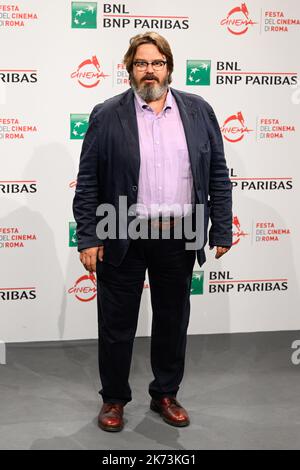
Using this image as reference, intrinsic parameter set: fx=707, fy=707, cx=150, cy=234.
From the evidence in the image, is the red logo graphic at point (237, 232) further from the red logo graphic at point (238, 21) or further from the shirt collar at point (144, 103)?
the shirt collar at point (144, 103)

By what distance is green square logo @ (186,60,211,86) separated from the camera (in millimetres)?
3949

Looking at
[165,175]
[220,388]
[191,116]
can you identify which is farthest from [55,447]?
[191,116]

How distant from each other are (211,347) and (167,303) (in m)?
1.09

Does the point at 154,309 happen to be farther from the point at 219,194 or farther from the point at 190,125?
the point at 190,125

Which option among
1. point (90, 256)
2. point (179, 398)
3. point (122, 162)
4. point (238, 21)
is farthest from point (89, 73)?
point (179, 398)

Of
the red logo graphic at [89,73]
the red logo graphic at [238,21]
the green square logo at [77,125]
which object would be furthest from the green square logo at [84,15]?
the red logo graphic at [238,21]

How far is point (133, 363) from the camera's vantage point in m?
3.85

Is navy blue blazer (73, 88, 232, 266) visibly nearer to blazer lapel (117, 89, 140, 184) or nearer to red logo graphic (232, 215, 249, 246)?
blazer lapel (117, 89, 140, 184)

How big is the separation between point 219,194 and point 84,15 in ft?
4.65

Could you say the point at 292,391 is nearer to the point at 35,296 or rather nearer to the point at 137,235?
the point at 137,235

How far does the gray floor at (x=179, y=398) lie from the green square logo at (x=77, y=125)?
3.96ft

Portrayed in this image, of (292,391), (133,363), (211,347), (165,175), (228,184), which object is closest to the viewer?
(165,175)

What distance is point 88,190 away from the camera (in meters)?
2.94

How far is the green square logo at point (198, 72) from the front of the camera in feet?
13.0
